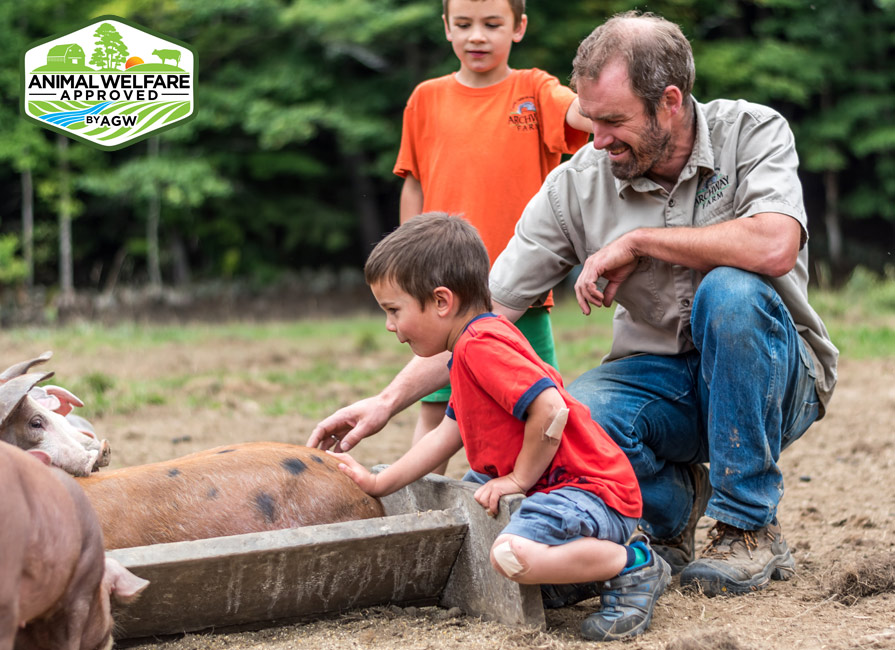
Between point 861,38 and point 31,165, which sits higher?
point 861,38

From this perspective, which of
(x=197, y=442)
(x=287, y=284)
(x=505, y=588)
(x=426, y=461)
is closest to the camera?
(x=505, y=588)

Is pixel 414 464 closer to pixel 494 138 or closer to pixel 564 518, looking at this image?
pixel 564 518

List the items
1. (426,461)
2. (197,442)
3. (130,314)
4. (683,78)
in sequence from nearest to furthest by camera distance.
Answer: (426,461) < (683,78) < (197,442) < (130,314)

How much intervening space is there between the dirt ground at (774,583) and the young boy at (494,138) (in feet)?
4.37

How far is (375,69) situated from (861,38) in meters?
8.95

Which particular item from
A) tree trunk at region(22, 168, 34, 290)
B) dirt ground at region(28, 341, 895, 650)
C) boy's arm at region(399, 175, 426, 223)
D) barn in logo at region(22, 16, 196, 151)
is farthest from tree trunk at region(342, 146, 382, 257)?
boy's arm at region(399, 175, 426, 223)

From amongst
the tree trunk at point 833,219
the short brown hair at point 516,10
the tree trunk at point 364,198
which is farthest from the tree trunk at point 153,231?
the short brown hair at point 516,10

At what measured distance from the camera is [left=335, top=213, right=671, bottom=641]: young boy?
2762mm

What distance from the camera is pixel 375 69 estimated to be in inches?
747

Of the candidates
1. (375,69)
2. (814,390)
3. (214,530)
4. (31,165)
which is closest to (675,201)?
(814,390)

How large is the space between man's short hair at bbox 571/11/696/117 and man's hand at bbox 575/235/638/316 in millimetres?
467

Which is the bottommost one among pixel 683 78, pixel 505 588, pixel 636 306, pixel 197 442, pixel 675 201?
pixel 197 442

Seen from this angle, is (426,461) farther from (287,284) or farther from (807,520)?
(287,284)

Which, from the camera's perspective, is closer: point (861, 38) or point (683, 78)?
point (683, 78)
